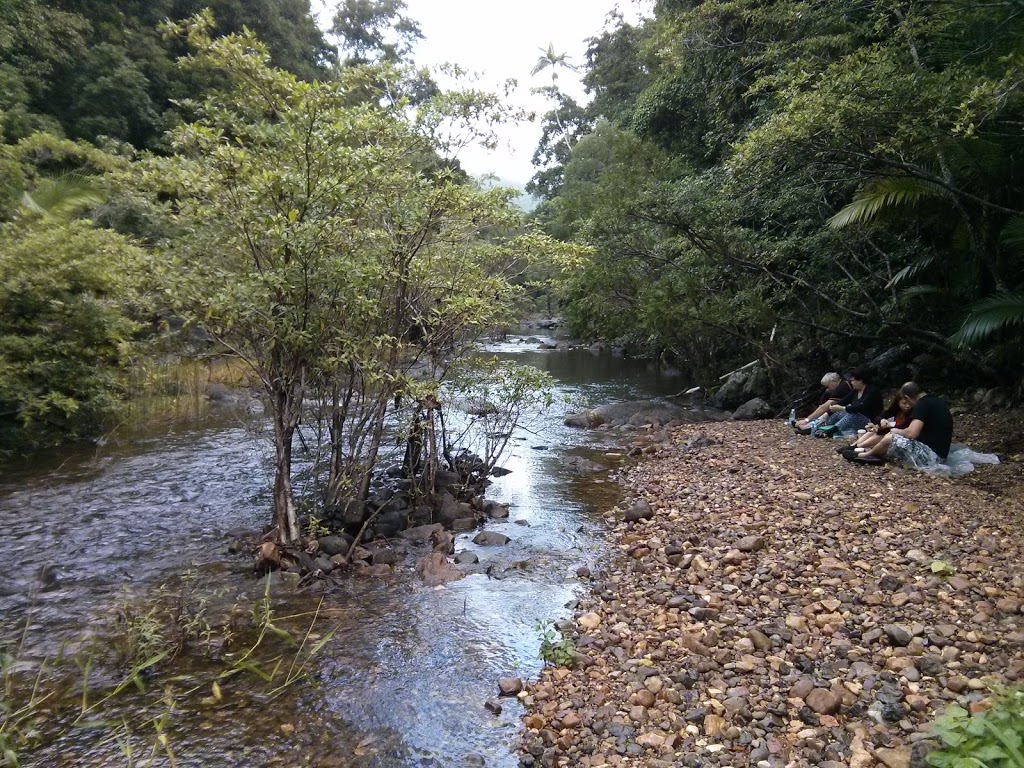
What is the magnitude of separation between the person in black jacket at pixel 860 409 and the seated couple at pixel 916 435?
2062 mm

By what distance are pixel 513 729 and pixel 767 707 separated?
176cm

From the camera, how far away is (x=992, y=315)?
899 cm

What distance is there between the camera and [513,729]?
4.66 m

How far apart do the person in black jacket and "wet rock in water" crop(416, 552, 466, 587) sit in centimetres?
764

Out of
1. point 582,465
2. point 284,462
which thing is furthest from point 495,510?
point 284,462

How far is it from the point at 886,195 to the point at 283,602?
1049cm

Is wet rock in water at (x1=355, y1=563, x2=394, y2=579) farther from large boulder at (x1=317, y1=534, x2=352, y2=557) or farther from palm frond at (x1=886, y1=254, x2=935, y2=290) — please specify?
palm frond at (x1=886, y1=254, x2=935, y2=290)

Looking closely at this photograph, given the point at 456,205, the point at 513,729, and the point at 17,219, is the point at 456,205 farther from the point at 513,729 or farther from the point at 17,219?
the point at 17,219

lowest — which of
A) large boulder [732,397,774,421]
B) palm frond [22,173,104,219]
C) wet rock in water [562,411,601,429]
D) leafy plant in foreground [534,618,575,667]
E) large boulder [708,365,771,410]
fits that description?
leafy plant in foreground [534,618,575,667]

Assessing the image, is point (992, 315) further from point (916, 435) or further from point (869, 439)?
point (869, 439)

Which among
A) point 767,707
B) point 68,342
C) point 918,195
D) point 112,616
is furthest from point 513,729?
point 68,342

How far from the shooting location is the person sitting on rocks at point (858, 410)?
1113cm

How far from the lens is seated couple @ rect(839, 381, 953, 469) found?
332 inches

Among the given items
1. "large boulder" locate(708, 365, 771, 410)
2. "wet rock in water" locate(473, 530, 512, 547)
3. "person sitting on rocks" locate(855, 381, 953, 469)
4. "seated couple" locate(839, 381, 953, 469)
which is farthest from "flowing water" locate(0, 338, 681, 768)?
"large boulder" locate(708, 365, 771, 410)
